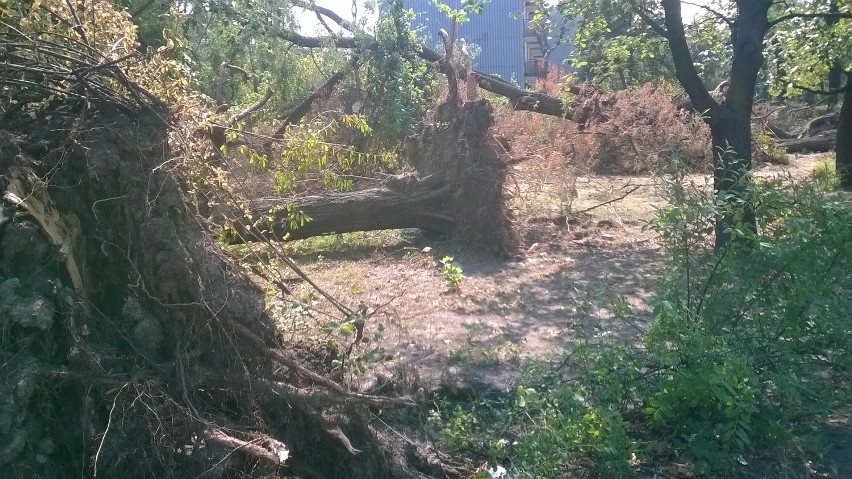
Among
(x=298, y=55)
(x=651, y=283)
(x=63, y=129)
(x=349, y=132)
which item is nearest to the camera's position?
(x=63, y=129)

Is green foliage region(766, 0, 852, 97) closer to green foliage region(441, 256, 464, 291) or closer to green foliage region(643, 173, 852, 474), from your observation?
green foliage region(441, 256, 464, 291)

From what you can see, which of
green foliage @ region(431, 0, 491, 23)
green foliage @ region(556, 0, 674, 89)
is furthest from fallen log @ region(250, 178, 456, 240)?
green foliage @ region(431, 0, 491, 23)

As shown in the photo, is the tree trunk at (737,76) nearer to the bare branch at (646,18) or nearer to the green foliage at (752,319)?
the bare branch at (646,18)

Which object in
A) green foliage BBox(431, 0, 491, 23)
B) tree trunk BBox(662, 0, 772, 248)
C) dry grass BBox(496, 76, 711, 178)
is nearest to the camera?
tree trunk BBox(662, 0, 772, 248)

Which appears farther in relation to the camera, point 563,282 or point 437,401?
point 563,282

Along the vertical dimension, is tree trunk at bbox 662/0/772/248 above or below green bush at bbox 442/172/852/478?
above

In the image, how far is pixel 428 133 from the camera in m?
10.5

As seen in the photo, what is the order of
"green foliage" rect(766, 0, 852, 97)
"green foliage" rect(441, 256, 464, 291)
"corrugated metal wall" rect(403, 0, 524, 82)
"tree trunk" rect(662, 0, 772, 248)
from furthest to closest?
"corrugated metal wall" rect(403, 0, 524, 82) → "green foliage" rect(766, 0, 852, 97) → "tree trunk" rect(662, 0, 772, 248) → "green foliage" rect(441, 256, 464, 291)

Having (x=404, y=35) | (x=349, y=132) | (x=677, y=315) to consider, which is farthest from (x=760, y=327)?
(x=404, y=35)

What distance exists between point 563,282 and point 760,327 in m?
3.84

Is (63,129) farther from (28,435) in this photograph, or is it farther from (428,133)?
(428,133)

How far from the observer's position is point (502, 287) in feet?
28.0

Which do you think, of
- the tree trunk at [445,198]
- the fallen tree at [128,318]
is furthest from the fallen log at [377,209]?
the fallen tree at [128,318]

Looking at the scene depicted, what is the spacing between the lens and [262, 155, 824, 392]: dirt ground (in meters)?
6.23
